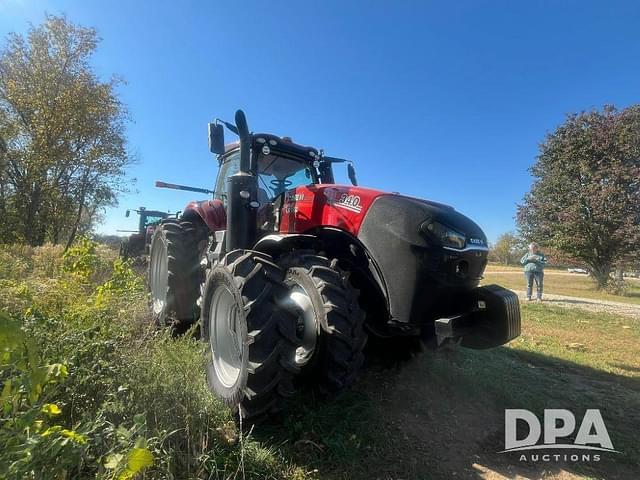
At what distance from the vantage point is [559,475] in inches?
84.2

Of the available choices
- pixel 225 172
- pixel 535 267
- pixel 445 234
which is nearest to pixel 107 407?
pixel 445 234

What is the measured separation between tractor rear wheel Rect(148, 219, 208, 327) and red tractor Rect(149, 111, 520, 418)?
1.05m

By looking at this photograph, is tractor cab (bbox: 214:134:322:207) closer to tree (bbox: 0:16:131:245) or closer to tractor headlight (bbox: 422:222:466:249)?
tractor headlight (bbox: 422:222:466:249)

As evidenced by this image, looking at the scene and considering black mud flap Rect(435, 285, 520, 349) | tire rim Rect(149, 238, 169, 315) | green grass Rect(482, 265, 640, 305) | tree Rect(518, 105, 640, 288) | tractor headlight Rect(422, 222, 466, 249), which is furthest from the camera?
tree Rect(518, 105, 640, 288)

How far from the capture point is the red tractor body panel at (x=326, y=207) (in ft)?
8.38

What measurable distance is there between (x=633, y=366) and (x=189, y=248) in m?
5.33

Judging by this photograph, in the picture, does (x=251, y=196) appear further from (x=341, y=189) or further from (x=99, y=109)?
(x=99, y=109)

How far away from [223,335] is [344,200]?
137 cm

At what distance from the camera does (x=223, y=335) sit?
9.00ft

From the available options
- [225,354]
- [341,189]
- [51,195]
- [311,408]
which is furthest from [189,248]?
[51,195]

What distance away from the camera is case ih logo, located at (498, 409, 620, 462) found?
7.68 feet

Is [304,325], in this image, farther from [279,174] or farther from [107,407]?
[279,174]

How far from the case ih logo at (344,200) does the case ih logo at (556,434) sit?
1.87 metres

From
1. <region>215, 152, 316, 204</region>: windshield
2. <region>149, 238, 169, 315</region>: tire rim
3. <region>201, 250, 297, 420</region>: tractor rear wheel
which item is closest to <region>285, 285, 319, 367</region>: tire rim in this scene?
<region>201, 250, 297, 420</region>: tractor rear wheel
